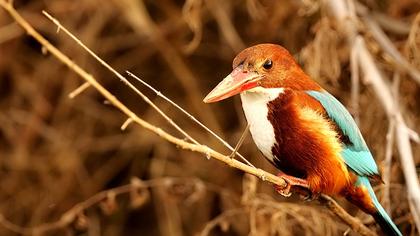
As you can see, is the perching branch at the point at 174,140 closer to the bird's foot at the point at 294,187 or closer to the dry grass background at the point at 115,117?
the bird's foot at the point at 294,187

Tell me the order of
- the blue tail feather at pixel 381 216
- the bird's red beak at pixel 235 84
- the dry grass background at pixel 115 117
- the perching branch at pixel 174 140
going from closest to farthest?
the perching branch at pixel 174 140, the bird's red beak at pixel 235 84, the blue tail feather at pixel 381 216, the dry grass background at pixel 115 117

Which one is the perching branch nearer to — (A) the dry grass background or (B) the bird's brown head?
(B) the bird's brown head

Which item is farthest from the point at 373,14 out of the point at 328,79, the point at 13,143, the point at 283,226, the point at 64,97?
the point at 13,143

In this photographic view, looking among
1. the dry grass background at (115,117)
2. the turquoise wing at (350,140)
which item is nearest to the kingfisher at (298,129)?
Answer: the turquoise wing at (350,140)

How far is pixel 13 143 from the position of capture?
3.74 meters

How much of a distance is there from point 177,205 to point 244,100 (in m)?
1.82

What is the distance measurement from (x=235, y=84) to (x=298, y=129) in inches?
7.9

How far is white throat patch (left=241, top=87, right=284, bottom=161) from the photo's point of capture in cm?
186

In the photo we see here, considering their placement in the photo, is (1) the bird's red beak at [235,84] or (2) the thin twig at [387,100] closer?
(1) the bird's red beak at [235,84]

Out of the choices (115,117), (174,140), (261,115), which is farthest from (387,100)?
(115,117)

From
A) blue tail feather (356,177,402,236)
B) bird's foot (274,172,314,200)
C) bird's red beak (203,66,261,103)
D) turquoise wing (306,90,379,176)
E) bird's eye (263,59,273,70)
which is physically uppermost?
bird's eye (263,59,273,70)

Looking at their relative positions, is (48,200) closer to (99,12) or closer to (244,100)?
(99,12)

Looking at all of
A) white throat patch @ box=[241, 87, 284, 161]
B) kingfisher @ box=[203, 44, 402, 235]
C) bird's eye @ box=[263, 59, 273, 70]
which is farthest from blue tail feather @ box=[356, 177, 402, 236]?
bird's eye @ box=[263, 59, 273, 70]

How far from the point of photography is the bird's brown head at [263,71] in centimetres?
182
